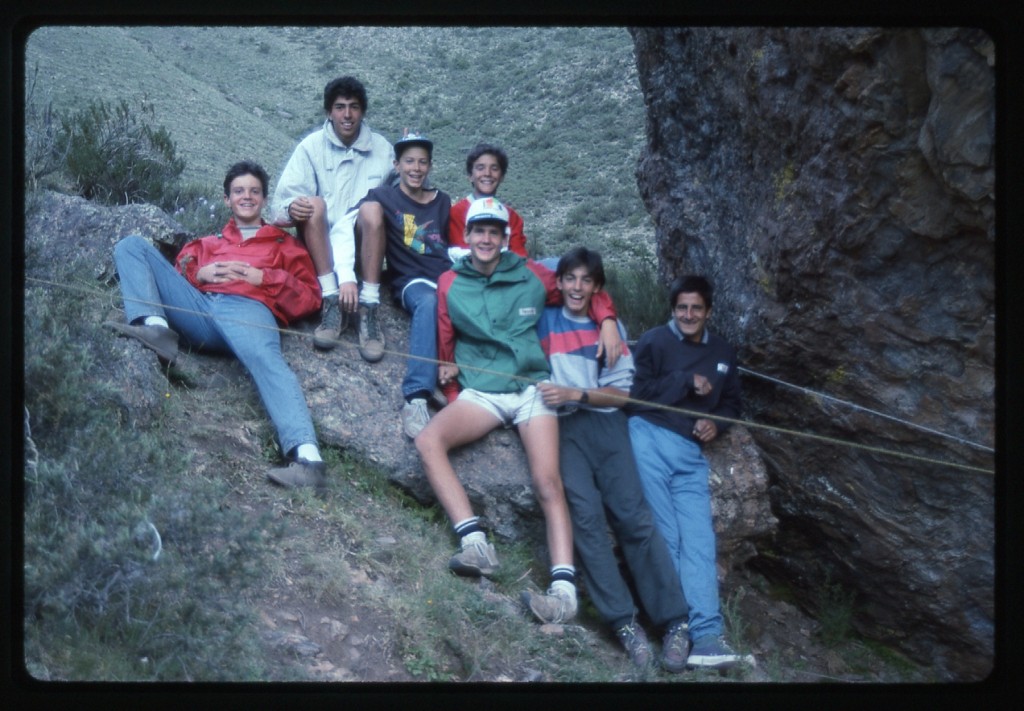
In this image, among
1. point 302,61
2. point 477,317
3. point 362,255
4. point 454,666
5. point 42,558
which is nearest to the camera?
point 42,558

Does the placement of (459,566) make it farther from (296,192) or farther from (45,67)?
(45,67)

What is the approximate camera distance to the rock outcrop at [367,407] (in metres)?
4.46

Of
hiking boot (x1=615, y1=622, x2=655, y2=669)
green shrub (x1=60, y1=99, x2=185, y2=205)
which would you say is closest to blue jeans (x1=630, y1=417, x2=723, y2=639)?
hiking boot (x1=615, y1=622, x2=655, y2=669)

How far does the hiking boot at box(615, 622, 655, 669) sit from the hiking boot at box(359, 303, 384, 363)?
173 cm

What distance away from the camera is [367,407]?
470cm

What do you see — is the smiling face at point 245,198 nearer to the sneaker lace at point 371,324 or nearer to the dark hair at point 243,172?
the dark hair at point 243,172

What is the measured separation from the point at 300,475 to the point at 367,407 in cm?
62

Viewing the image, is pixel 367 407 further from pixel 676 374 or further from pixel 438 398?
pixel 676 374

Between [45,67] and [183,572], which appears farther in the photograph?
[45,67]

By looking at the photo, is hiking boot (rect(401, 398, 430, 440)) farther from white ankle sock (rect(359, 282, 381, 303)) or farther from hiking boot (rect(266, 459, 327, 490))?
white ankle sock (rect(359, 282, 381, 303))

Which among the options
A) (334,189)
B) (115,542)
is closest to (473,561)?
(115,542)
